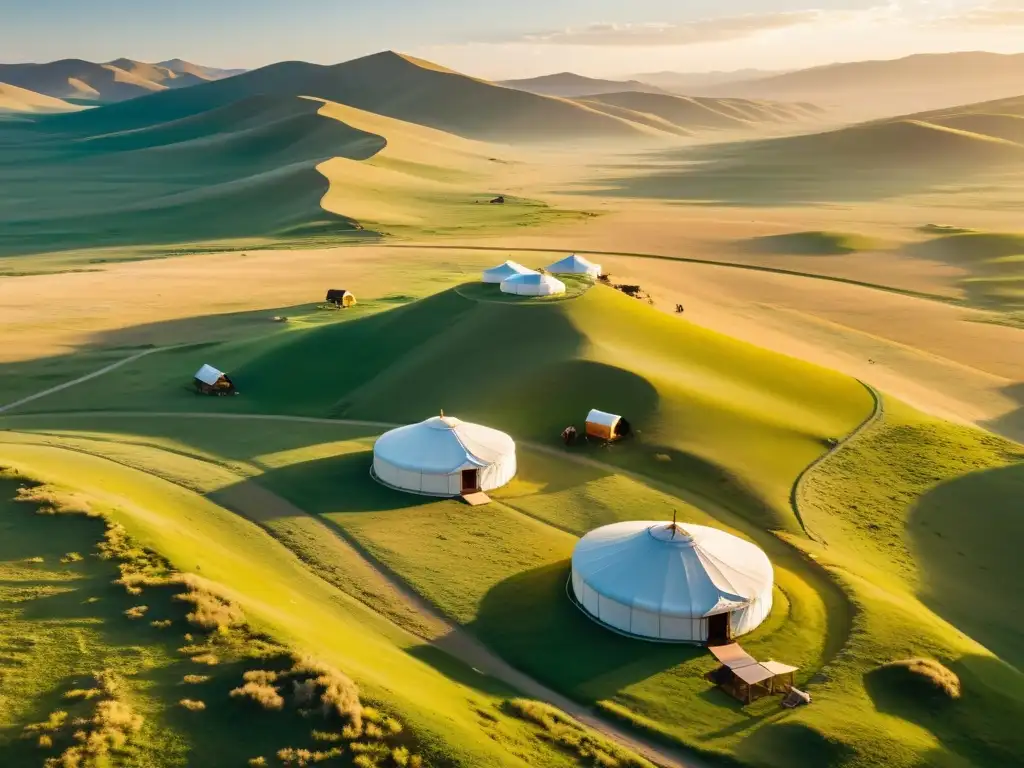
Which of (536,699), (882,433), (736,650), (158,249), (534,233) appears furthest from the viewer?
(534,233)

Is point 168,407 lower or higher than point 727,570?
lower

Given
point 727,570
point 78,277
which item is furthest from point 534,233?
point 727,570

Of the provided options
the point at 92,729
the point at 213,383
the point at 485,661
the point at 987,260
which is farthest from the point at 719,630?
the point at 987,260

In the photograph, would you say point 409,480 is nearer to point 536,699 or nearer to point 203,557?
point 203,557

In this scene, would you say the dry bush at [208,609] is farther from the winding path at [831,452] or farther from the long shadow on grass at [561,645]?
the winding path at [831,452]

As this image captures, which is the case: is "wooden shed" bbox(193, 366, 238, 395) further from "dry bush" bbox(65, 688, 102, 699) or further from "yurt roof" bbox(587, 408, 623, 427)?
"dry bush" bbox(65, 688, 102, 699)

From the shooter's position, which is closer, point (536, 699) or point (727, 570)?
point (536, 699)

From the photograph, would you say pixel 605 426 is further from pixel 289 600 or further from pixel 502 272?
pixel 502 272
